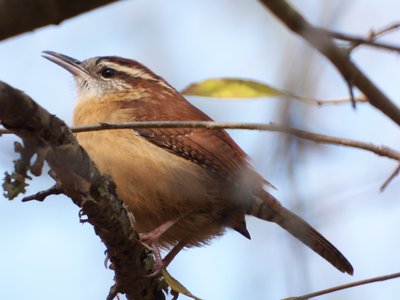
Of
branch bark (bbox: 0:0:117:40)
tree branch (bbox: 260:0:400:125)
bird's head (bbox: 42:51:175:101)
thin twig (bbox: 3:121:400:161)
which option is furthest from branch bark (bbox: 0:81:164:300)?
bird's head (bbox: 42:51:175:101)

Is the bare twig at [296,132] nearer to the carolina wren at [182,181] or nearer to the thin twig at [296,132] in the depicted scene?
the thin twig at [296,132]

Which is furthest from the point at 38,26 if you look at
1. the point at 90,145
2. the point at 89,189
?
the point at 90,145

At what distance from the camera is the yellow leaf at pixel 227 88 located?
10.1 ft

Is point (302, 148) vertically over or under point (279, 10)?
under

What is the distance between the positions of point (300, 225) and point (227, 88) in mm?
1233

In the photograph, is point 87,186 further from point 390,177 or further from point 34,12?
point 34,12

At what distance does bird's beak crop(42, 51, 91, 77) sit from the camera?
5.19m

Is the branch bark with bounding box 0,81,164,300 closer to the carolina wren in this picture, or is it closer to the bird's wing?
the carolina wren

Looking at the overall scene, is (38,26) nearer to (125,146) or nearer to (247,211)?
(125,146)

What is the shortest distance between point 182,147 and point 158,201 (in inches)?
14.8

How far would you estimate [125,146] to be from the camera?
397cm

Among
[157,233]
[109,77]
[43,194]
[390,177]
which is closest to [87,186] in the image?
[43,194]

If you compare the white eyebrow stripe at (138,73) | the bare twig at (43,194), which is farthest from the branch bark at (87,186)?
the white eyebrow stripe at (138,73)

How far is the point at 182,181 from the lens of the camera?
3.98 meters
